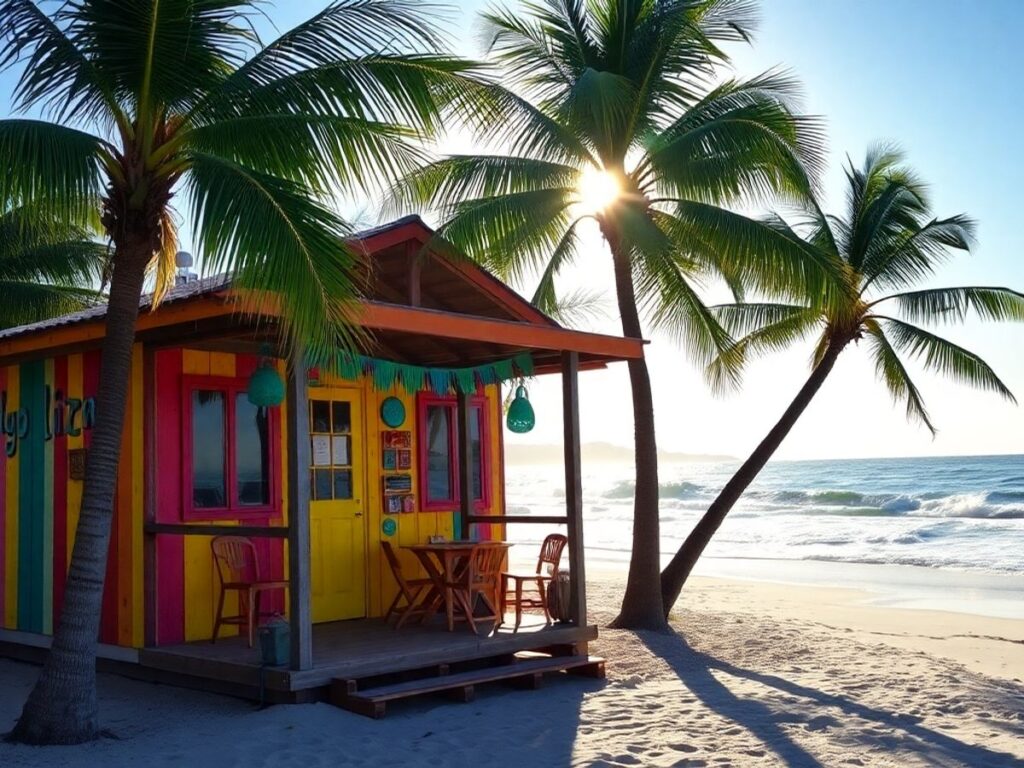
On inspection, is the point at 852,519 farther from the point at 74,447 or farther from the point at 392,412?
the point at 74,447

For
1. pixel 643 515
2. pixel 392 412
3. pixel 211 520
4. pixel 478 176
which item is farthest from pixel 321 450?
pixel 643 515

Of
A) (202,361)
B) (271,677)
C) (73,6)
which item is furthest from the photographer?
(202,361)

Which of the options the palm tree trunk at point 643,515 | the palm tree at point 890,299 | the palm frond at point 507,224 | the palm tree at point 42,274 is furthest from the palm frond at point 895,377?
the palm tree at point 42,274

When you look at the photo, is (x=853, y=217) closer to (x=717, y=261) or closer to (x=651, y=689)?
(x=717, y=261)

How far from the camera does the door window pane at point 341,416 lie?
→ 31.4 ft

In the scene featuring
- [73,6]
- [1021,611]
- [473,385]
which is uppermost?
[73,6]

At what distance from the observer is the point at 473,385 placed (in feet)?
30.5

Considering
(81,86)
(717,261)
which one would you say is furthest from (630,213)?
(81,86)

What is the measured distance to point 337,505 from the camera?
9461 millimetres

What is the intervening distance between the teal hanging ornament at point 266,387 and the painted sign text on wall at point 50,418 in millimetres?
1509

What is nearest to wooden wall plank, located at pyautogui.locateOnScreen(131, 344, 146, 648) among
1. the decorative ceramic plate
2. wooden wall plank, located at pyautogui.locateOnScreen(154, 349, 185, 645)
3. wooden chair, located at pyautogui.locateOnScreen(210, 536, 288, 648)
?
wooden wall plank, located at pyautogui.locateOnScreen(154, 349, 185, 645)

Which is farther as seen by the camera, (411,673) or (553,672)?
(553,672)

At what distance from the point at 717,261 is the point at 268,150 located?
606 centimetres

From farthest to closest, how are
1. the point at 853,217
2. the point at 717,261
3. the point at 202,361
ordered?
the point at 853,217 < the point at 717,261 < the point at 202,361
